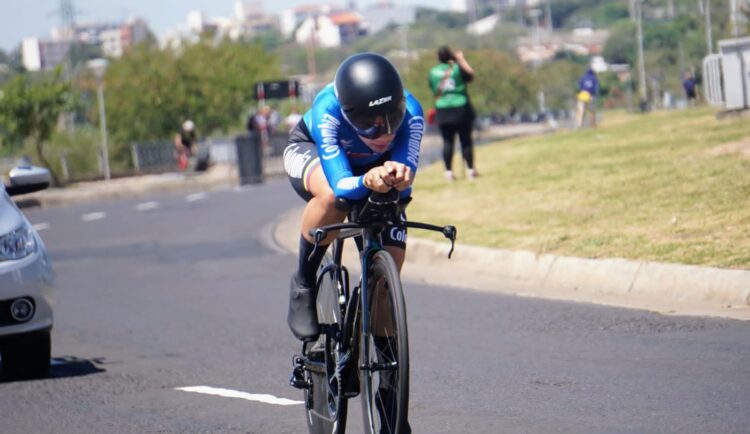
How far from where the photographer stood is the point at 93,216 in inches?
1005

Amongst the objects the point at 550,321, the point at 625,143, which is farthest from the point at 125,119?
the point at 550,321

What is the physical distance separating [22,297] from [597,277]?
4.65 m

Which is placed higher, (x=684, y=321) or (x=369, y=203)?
(x=369, y=203)

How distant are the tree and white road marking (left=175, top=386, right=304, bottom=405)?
34054 millimetres

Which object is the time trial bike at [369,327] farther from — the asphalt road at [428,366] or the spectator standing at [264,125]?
the spectator standing at [264,125]

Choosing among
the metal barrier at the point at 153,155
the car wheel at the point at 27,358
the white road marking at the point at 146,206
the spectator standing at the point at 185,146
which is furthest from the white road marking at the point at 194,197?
the metal barrier at the point at 153,155

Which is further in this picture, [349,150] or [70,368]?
[70,368]

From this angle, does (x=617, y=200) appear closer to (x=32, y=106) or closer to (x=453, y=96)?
(x=453, y=96)

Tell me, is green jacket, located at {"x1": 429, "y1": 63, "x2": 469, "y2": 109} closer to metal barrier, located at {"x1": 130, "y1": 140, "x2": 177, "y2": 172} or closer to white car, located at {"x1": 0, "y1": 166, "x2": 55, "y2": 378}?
white car, located at {"x1": 0, "y1": 166, "x2": 55, "y2": 378}

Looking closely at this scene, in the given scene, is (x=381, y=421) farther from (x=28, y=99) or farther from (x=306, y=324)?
(x=28, y=99)

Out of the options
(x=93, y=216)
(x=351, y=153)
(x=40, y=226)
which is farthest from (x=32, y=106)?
(x=351, y=153)

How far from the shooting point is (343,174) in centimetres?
577

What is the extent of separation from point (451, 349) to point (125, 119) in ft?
196

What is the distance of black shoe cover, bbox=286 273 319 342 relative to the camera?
6297 mm
